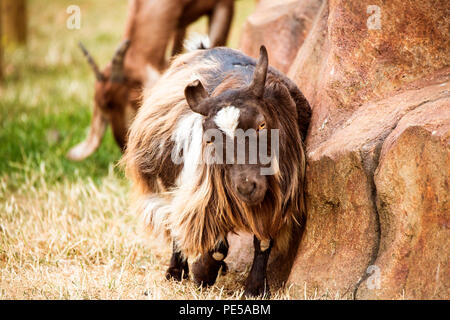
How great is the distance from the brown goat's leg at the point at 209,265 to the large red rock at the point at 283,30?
2.07 metres

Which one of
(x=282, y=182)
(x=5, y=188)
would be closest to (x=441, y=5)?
(x=282, y=182)

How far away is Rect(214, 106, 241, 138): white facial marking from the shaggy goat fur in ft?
0.80

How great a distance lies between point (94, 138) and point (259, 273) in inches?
154

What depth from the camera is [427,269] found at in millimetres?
3143

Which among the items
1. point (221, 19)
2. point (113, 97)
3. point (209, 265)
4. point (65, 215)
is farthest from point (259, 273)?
point (221, 19)

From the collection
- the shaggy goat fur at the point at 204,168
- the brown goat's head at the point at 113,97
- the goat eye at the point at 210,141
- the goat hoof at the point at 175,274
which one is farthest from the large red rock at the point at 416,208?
the brown goat's head at the point at 113,97

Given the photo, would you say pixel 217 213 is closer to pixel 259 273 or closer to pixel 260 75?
pixel 259 273

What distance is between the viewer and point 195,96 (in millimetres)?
3543

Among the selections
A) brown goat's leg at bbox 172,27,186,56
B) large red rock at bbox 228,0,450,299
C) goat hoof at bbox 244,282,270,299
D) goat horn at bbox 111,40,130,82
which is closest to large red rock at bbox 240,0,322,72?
large red rock at bbox 228,0,450,299

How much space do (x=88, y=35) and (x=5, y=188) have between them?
29.4 feet

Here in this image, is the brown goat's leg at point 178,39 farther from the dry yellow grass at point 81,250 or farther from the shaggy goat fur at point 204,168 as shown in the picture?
the shaggy goat fur at point 204,168

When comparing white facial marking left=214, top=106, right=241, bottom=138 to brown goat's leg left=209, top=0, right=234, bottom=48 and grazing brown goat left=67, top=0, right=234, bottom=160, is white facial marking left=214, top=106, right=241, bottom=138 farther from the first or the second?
brown goat's leg left=209, top=0, right=234, bottom=48

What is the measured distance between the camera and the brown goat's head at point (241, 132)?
11.0 feet
